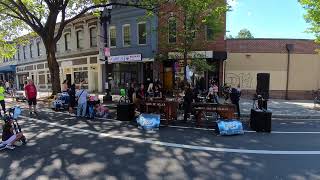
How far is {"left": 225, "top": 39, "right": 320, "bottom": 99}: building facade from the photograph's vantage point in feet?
85.6

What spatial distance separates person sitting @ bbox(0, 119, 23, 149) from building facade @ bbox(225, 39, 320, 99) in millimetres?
19826

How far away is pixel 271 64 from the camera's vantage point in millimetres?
26156

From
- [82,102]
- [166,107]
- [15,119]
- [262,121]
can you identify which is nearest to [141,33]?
[82,102]

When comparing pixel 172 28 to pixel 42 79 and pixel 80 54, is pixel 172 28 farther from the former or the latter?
pixel 42 79

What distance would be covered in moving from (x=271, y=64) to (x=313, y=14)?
7.18 meters

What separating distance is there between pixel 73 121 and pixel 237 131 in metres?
6.85

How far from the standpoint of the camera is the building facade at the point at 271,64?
2609 centimetres

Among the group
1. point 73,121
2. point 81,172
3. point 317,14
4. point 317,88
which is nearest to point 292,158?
point 81,172

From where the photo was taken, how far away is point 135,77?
88.5 ft

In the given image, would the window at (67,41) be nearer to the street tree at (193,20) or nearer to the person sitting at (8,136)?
the street tree at (193,20)

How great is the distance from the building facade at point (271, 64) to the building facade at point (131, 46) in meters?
6.70

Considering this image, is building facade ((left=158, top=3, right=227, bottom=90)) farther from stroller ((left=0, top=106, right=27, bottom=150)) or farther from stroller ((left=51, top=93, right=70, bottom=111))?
stroller ((left=0, top=106, right=27, bottom=150))

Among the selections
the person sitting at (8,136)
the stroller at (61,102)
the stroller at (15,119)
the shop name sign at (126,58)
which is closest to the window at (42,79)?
the shop name sign at (126,58)

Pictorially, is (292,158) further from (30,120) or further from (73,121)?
(30,120)
